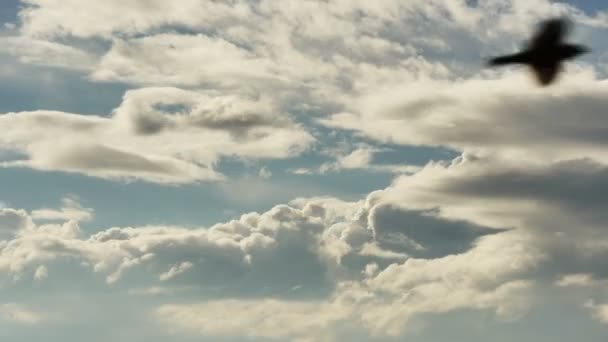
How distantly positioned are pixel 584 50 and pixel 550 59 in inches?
340

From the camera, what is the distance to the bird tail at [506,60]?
321ft

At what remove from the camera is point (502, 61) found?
332 ft

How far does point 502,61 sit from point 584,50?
8962 millimetres

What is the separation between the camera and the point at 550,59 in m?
92.4

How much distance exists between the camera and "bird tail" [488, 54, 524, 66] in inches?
3849

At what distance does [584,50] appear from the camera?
9881 cm

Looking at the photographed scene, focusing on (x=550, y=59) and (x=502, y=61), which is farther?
(x=502, y=61)

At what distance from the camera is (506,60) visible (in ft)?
331

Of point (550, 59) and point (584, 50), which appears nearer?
point (550, 59)
